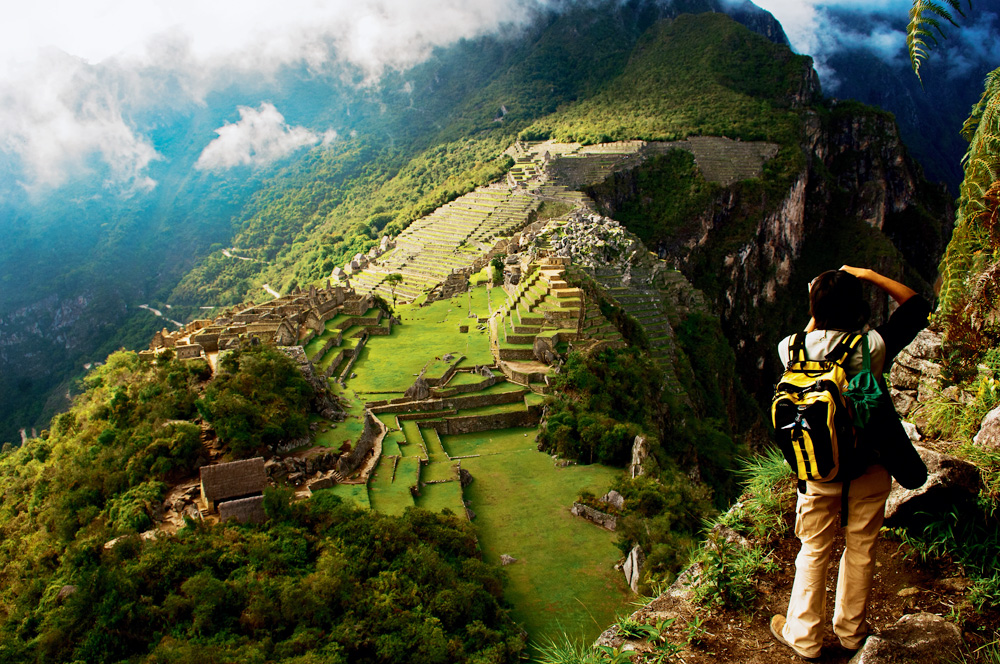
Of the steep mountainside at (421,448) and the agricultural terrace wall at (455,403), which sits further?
the agricultural terrace wall at (455,403)

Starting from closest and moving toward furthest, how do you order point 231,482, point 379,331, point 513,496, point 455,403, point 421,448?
point 231,482
point 513,496
point 421,448
point 455,403
point 379,331

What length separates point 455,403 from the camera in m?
18.0

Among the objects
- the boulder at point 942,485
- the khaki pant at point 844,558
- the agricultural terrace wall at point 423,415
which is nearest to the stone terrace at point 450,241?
the agricultural terrace wall at point 423,415

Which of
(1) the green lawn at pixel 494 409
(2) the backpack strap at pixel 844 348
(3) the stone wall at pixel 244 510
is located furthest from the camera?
(1) the green lawn at pixel 494 409

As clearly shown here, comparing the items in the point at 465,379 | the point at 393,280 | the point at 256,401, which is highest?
the point at 256,401

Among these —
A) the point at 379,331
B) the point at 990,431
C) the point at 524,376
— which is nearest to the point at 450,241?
the point at 379,331

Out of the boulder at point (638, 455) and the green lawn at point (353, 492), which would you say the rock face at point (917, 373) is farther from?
the boulder at point (638, 455)

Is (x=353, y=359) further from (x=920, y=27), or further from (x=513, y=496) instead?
(x=920, y=27)

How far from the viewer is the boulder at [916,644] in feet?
10.8

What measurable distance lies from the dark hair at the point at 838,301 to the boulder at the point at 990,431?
1249mm

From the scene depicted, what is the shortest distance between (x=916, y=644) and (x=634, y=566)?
7.66 m

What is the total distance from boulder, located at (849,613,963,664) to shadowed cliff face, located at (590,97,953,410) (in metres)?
42.0

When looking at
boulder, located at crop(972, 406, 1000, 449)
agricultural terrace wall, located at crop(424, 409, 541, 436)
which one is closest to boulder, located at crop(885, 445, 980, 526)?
boulder, located at crop(972, 406, 1000, 449)

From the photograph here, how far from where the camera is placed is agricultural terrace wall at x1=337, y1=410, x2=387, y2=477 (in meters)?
13.0
